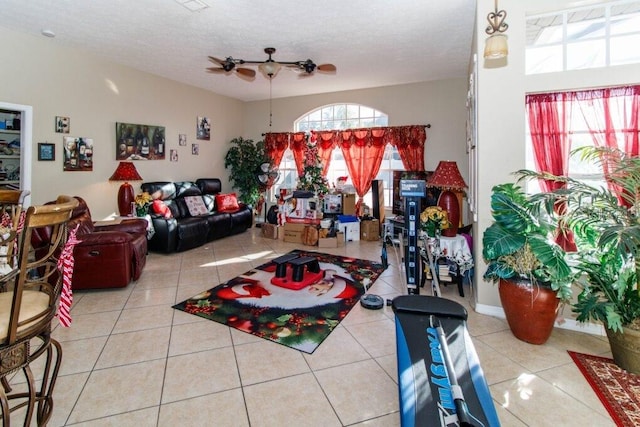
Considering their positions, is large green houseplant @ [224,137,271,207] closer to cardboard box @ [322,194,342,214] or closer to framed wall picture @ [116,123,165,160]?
framed wall picture @ [116,123,165,160]

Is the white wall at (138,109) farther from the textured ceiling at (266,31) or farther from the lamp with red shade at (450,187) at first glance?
the lamp with red shade at (450,187)

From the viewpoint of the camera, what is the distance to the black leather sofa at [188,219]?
502 cm

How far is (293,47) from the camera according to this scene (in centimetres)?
Result: 446

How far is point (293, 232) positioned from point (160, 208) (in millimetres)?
2282

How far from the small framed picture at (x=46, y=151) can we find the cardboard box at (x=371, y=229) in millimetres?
4938

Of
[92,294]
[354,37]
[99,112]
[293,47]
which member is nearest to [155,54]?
[99,112]

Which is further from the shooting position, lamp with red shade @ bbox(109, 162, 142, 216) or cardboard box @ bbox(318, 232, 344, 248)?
cardboard box @ bbox(318, 232, 344, 248)

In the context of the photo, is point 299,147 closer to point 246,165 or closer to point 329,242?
point 246,165

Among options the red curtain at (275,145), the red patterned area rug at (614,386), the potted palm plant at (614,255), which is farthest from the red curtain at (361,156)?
the red patterned area rug at (614,386)

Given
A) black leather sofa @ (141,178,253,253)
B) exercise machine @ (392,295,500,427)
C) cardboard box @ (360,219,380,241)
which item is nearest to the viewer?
exercise machine @ (392,295,500,427)

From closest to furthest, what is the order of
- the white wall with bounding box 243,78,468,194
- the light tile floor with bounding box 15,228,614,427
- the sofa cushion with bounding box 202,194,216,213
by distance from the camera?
the light tile floor with bounding box 15,228,614,427
the white wall with bounding box 243,78,468,194
the sofa cushion with bounding box 202,194,216,213

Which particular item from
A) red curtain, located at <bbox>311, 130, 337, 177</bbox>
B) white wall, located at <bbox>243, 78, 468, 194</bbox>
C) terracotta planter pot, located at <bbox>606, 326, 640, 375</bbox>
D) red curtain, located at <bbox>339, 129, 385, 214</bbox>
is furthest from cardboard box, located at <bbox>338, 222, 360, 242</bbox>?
terracotta planter pot, located at <bbox>606, 326, 640, 375</bbox>

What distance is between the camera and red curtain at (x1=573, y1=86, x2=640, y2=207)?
9.23 ft

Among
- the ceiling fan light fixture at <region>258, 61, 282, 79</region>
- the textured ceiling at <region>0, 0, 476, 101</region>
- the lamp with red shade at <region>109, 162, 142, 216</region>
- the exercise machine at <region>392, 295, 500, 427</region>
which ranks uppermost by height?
the textured ceiling at <region>0, 0, 476, 101</region>
